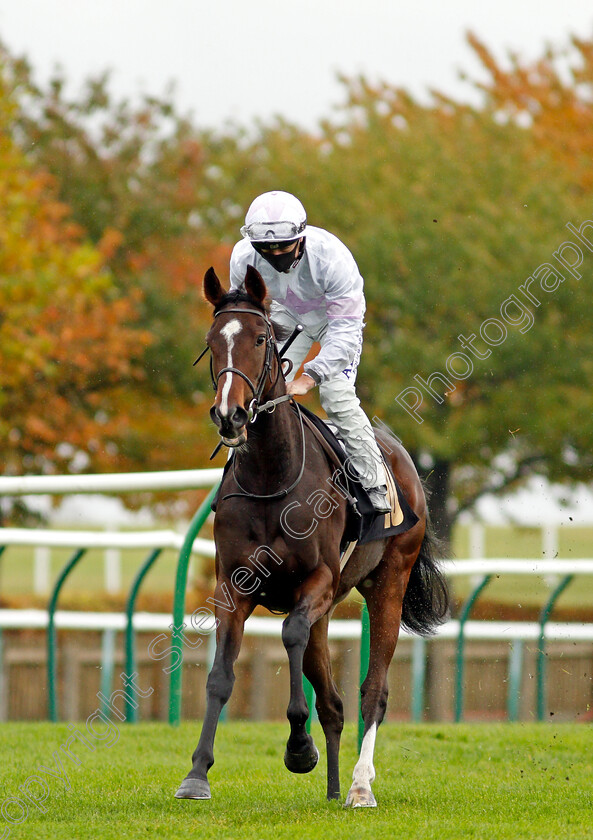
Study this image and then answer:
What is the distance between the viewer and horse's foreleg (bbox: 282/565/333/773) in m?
4.73

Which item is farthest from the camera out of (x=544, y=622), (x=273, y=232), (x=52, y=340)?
(x=52, y=340)

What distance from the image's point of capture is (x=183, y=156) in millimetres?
20766

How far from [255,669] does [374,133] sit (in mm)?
10148

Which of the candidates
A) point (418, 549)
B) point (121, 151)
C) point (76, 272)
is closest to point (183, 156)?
point (121, 151)

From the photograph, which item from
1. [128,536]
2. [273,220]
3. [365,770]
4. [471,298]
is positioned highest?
[471,298]

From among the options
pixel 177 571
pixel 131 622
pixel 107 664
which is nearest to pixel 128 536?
pixel 131 622

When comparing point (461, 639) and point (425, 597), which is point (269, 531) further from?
point (461, 639)

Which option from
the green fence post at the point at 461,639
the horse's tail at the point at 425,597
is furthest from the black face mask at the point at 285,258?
the green fence post at the point at 461,639

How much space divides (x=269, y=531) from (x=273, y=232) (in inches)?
49.2

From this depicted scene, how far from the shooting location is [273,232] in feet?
16.8

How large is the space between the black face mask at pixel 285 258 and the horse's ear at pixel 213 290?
0.45m

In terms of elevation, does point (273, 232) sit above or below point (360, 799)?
above

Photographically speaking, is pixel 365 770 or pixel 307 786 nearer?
pixel 365 770

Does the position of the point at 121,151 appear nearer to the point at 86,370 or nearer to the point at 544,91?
the point at 86,370
